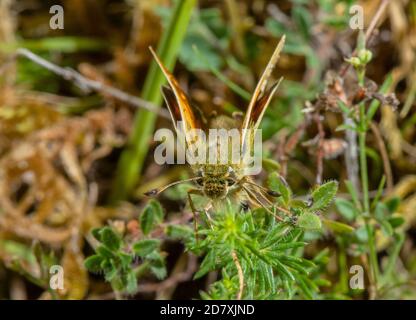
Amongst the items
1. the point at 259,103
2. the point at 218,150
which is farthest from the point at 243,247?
the point at 259,103

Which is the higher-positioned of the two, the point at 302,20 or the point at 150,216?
the point at 302,20

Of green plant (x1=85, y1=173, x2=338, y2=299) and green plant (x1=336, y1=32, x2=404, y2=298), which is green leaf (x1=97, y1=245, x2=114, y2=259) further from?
green plant (x1=336, y1=32, x2=404, y2=298)

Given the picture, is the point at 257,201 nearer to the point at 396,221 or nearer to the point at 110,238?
the point at 110,238

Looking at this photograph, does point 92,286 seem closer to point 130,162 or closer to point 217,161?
point 130,162

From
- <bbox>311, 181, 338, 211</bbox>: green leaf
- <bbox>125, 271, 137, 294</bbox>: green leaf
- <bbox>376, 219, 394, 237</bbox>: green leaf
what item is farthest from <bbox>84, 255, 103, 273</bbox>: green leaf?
<bbox>376, 219, 394, 237</bbox>: green leaf

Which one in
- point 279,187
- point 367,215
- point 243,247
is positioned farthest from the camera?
point 367,215

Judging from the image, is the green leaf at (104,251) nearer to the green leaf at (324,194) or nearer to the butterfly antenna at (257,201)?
the butterfly antenna at (257,201)

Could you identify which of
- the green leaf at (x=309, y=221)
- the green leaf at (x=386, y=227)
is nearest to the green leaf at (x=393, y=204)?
the green leaf at (x=386, y=227)
